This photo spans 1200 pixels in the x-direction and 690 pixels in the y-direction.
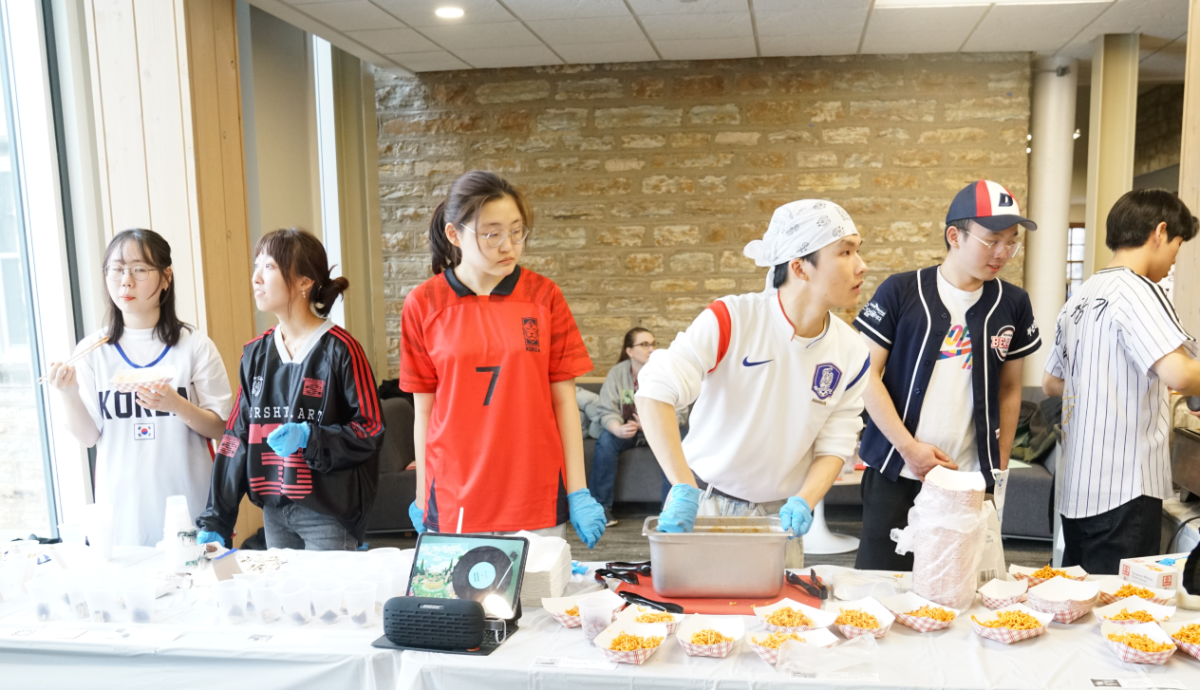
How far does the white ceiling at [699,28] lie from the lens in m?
4.12

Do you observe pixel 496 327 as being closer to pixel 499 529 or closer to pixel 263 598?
pixel 499 529

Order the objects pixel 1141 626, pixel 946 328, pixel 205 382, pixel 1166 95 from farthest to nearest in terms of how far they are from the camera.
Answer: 1. pixel 1166 95
2. pixel 205 382
3. pixel 946 328
4. pixel 1141 626

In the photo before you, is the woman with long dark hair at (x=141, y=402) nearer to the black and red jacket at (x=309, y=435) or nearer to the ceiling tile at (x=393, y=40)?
the black and red jacket at (x=309, y=435)

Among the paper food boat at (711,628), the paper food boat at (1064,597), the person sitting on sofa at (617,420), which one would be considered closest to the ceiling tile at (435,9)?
the person sitting on sofa at (617,420)

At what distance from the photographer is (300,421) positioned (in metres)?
2.11

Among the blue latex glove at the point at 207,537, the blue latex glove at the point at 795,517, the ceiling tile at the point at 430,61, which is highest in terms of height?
the ceiling tile at the point at 430,61

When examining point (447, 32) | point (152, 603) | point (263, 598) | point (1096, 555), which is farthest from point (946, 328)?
point (447, 32)

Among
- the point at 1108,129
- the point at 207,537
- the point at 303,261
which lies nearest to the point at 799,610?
the point at 207,537

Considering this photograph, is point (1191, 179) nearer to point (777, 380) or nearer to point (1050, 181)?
point (777, 380)

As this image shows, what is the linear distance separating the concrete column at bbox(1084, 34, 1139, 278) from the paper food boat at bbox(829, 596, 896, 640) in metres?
4.24

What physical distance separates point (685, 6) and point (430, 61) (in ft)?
6.03

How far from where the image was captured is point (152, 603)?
5.29 ft

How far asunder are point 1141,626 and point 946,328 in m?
0.90

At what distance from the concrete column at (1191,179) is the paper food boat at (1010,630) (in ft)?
5.79
